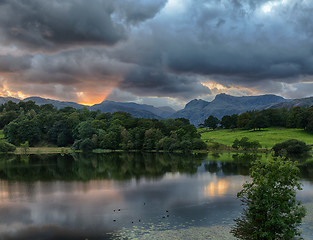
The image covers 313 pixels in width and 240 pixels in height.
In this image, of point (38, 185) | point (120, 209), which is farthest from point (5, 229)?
point (38, 185)

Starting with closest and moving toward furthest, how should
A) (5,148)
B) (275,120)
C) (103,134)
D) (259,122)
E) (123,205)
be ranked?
1. (123,205)
2. (5,148)
3. (103,134)
4. (259,122)
5. (275,120)

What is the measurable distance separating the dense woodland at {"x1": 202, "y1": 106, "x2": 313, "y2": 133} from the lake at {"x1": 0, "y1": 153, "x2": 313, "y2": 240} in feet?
254

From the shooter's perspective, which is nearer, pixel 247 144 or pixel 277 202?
pixel 277 202

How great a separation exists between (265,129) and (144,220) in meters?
128

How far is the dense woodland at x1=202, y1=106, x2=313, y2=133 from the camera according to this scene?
124500 millimetres

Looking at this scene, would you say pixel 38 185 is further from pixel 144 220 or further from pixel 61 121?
pixel 61 121

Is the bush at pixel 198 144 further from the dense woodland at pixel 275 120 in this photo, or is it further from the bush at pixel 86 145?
the dense woodland at pixel 275 120

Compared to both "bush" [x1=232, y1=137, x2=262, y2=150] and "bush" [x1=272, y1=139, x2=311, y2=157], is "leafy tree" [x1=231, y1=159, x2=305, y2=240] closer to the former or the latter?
"bush" [x1=272, y1=139, x2=311, y2=157]

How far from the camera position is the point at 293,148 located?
288 ft

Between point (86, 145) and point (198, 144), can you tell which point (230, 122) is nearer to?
point (198, 144)

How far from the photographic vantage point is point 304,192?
128 ft

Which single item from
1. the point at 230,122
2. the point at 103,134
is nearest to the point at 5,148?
the point at 103,134

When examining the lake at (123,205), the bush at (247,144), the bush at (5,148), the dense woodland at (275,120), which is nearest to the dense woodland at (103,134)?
the bush at (247,144)

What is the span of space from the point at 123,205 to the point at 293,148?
240 ft
